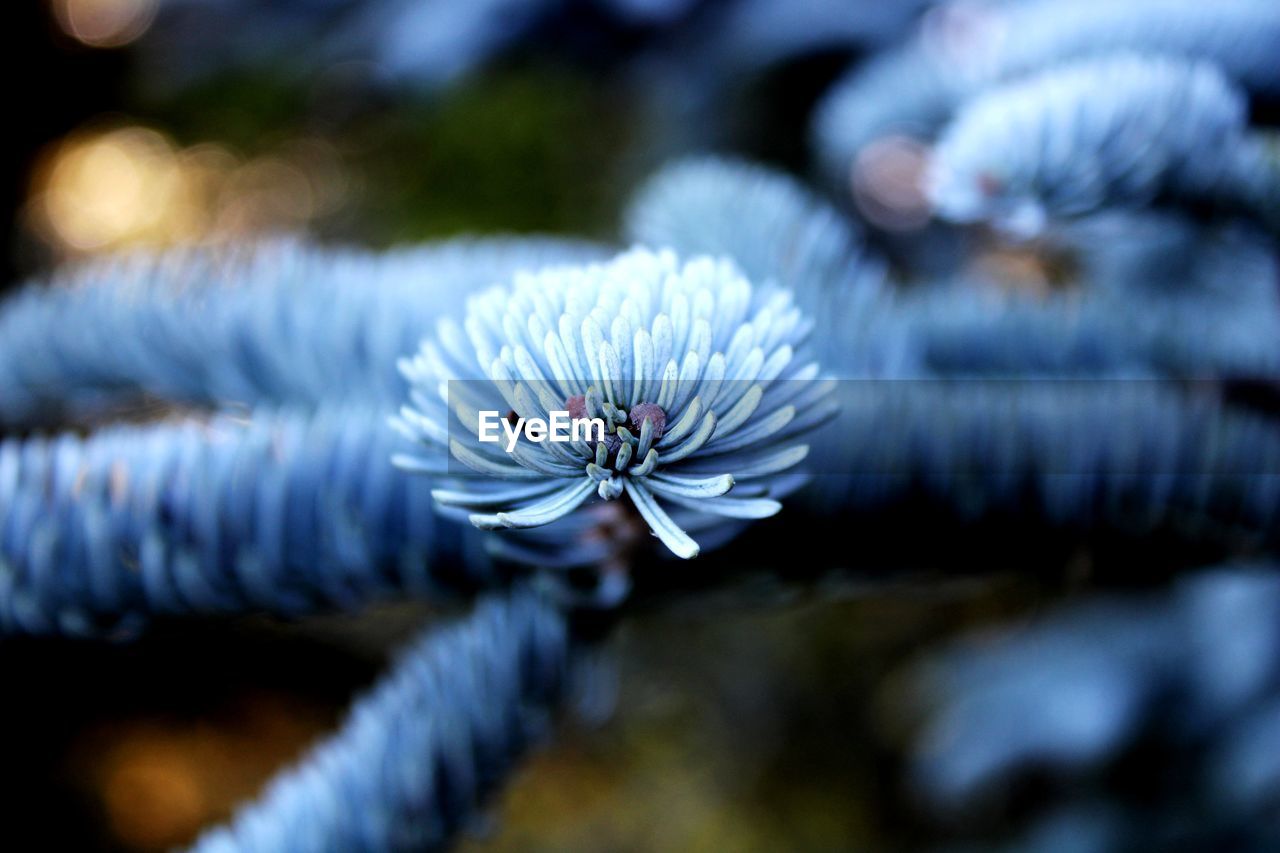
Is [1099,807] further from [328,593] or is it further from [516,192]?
[516,192]

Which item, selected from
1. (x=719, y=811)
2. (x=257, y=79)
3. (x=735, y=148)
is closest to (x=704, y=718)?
(x=719, y=811)

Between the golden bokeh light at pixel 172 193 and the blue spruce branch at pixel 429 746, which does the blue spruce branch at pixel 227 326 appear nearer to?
the blue spruce branch at pixel 429 746

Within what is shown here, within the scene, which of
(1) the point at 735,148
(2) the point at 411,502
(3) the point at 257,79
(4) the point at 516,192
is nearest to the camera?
(2) the point at 411,502

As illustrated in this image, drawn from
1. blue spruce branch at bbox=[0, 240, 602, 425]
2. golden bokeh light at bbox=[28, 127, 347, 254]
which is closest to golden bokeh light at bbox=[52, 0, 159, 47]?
golden bokeh light at bbox=[28, 127, 347, 254]

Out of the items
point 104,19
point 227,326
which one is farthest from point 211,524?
point 104,19

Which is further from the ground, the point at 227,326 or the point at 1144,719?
the point at 227,326

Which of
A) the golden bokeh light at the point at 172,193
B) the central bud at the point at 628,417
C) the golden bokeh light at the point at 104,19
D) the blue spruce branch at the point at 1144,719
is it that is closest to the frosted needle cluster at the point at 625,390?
the central bud at the point at 628,417

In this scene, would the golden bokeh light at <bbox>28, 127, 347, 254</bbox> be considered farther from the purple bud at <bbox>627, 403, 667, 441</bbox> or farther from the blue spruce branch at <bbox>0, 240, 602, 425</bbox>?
the purple bud at <bbox>627, 403, 667, 441</bbox>

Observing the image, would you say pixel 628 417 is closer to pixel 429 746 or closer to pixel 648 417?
pixel 648 417
